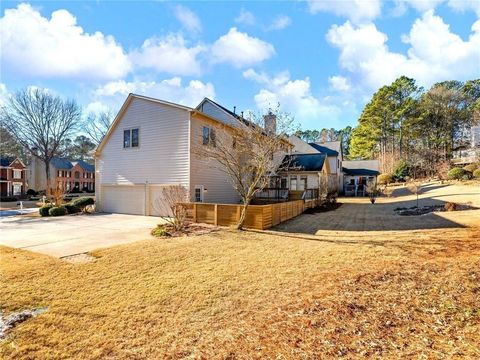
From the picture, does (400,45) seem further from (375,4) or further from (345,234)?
(345,234)

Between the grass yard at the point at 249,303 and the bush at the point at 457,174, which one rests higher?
the bush at the point at 457,174

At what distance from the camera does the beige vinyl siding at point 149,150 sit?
50.8 ft

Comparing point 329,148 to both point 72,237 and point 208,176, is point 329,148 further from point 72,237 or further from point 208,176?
point 72,237

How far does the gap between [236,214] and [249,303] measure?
7655 mm

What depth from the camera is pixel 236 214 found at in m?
12.1

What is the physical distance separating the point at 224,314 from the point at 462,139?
4961cm

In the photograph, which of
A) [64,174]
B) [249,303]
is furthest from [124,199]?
[64,174]

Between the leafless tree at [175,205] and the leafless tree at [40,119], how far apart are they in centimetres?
2405

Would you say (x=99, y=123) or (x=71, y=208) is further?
(x=99, y=123)

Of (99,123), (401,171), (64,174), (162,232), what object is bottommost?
(162,232)

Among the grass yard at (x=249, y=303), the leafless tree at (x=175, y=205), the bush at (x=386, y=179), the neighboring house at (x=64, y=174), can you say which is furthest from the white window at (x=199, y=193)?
the neighboring house at (x=64, y=174)

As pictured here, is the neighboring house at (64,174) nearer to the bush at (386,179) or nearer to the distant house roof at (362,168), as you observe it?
the distant house roof at (362,168)

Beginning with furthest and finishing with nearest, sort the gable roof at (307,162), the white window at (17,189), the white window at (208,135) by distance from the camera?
the white window at (17,189) → the gable roof at (307,162) → the white window at (208,135)

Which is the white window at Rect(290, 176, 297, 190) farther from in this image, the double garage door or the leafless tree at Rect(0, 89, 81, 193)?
the leafless tree at Rect(0, 89, 81, 193)
